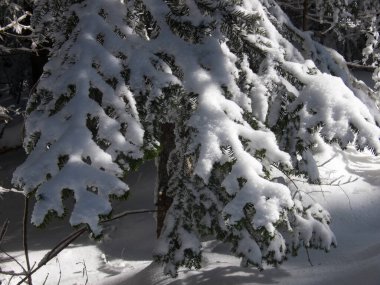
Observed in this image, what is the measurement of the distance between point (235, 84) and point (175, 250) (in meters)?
1.64

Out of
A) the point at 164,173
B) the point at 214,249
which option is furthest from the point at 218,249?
the point at 164,173

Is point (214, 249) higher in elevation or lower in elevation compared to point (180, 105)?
lower

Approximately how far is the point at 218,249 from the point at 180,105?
318cm

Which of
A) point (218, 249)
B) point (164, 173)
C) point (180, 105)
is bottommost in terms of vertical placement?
point (218, 249)

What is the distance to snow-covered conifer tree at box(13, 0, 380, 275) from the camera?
225cm

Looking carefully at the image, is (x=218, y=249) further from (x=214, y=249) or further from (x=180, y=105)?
(x=180, y=105)

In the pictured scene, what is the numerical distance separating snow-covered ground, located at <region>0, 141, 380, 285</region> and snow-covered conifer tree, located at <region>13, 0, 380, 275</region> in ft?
4.36

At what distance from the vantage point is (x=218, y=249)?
5598 millimetres

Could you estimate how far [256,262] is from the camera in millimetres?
3559

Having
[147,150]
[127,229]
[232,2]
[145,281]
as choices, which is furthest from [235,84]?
[127,229]

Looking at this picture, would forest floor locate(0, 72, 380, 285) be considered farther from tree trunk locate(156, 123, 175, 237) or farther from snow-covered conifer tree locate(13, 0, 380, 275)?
snow-covered conifer tree locate(13, 0, 380, 275)

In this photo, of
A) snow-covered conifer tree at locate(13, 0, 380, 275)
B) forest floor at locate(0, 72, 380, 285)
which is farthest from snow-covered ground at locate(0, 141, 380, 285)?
snow-covered conifer tree at locate(13, 0, 380, 275)

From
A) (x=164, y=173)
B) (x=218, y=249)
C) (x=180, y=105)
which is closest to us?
(x=180, y=105)

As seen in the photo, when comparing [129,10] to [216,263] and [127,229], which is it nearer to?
[216,263]
